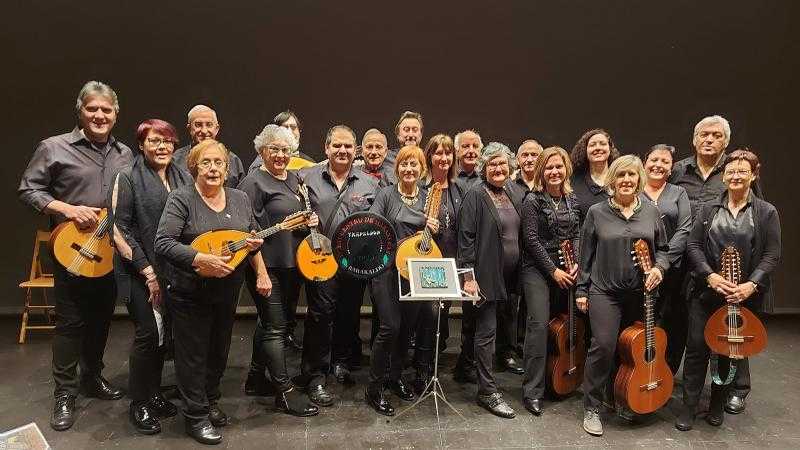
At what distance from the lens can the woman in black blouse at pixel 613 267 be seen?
3404 mm

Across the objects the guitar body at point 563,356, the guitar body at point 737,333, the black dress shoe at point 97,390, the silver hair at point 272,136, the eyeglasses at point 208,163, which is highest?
the silver hair at point 272,136

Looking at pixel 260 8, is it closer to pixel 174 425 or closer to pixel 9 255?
pixel 9 255

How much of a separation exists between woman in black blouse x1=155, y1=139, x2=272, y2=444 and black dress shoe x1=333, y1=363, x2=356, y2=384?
1.02 meters

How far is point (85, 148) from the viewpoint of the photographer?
11.3 feet

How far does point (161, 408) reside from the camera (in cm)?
354

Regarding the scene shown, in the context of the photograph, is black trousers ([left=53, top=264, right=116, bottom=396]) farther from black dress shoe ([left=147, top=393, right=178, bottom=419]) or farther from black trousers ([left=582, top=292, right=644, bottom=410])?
black trousers ([left=582, top=292, right=644, bottom=410])

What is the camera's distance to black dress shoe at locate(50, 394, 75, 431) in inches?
134

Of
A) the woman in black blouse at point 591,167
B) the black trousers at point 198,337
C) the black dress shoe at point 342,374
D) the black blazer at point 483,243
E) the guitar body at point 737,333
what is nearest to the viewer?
the black trousers at point 198,337

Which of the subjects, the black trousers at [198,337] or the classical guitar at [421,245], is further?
the classical guitar at [421,245]

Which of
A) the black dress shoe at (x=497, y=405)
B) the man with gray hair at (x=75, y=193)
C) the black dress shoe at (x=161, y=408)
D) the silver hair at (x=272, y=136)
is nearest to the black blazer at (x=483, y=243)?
the black dress shoe at (x=497, y=405)

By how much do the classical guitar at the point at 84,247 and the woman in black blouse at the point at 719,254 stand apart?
3484 mm

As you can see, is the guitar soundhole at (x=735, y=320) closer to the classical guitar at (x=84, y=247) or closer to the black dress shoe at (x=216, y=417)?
the black dress shoe at (x=216, y=417)

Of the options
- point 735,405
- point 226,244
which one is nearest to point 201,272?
point 226,244

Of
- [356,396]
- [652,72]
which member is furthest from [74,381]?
[652,72]
